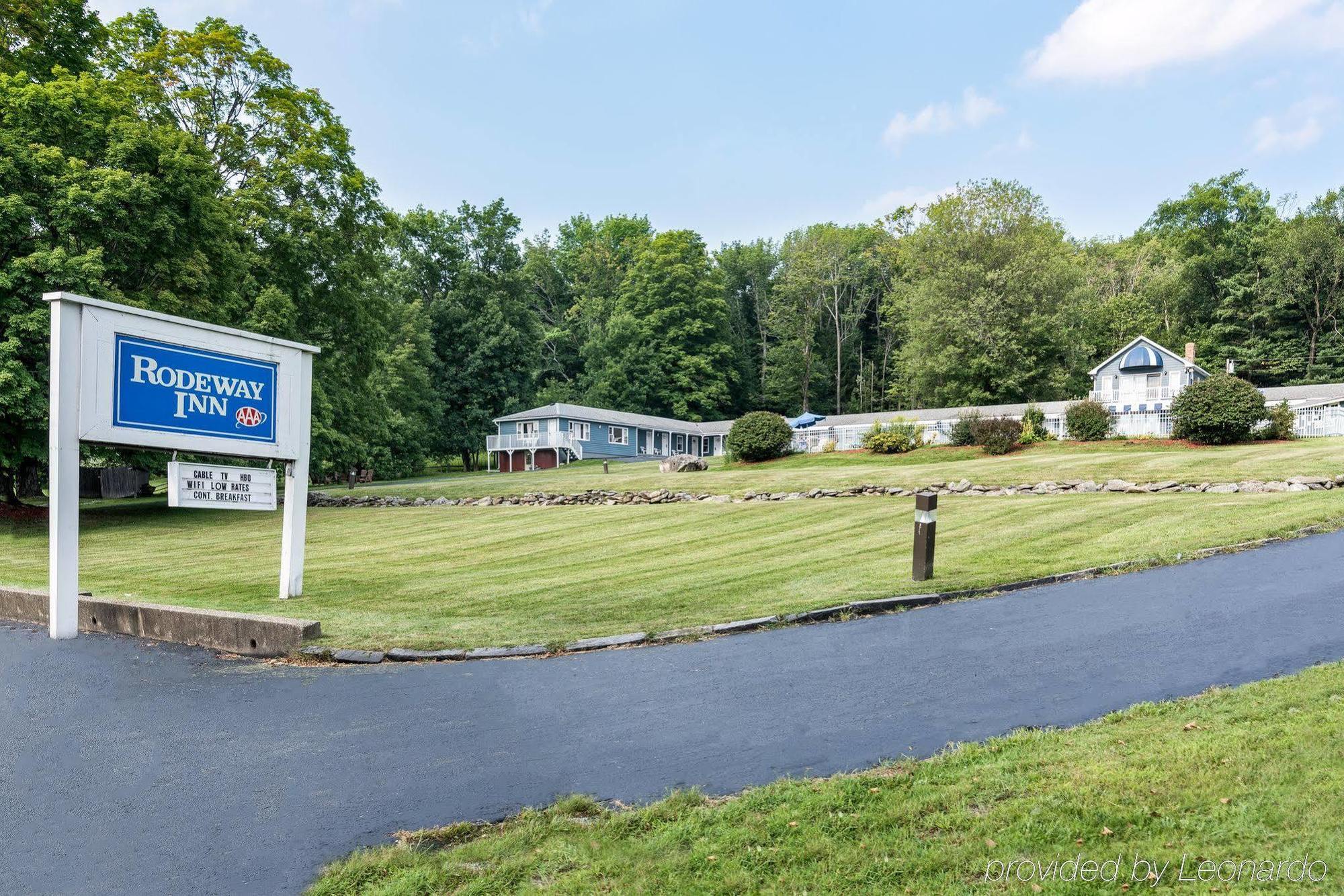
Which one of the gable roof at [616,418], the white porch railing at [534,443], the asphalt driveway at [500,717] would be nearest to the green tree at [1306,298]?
the gable roof at [616,418]

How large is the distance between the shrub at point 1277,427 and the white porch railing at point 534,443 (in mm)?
37695

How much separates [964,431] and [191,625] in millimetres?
29179

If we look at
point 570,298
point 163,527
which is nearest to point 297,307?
point 163,527

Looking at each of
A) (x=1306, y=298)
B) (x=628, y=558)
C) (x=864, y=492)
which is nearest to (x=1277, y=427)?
(x=864, y=492)

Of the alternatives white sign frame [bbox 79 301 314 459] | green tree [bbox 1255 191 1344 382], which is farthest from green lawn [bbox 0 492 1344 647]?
green tree [bbox 1255 191 1344 382]

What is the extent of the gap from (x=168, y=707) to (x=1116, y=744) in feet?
21.5

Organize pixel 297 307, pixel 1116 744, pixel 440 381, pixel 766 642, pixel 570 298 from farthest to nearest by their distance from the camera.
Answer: pixel 570 298
pixel 440 381
pixel 297 307
pixel 766 642
pixel 1116 744

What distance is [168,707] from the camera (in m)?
6.28

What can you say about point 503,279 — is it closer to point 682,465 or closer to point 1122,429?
point 682,465

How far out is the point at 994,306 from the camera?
51.2 m

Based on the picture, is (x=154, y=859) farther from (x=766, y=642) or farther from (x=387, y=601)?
(x=387, y=601)

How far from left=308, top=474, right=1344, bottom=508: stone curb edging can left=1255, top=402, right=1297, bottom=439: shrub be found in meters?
9.43

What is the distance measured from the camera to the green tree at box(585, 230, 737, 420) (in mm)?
67188

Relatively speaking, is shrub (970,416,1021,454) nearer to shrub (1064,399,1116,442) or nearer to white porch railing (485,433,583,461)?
shrub (1064,399,1116,442)
